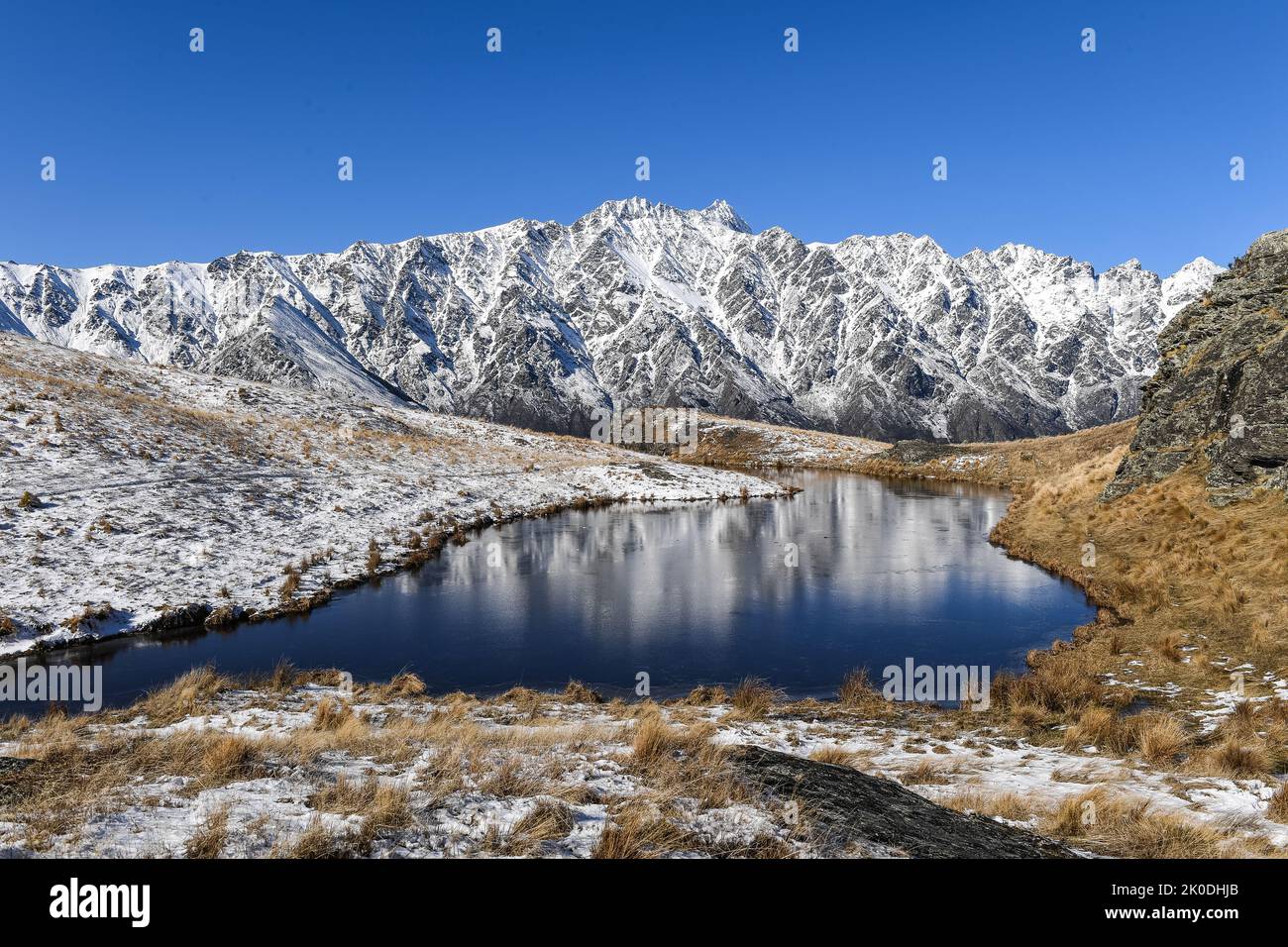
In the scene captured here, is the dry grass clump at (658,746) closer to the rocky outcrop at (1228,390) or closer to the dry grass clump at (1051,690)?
the dry grass clump at (1051,690)

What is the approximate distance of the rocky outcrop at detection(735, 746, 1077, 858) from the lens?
646cm

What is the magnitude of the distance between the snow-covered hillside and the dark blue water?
216 cm

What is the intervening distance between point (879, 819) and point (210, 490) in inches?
1435

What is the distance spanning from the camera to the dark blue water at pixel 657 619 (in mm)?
18844

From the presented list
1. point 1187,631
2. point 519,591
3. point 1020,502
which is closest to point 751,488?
point 1020,502

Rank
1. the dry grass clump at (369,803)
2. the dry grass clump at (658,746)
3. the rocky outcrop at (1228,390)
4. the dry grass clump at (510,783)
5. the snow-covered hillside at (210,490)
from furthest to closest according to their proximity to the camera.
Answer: the rocky outcrop at (1228,390)
the snow-covered hillside at (210,490)
the dry grass clump at (658,746)
the dry grass clump at (510,783)
the dry grass clump at (369,803)

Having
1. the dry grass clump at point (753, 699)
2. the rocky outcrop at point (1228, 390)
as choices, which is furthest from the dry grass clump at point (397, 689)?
the rocky outcrop at point (1228, 390)

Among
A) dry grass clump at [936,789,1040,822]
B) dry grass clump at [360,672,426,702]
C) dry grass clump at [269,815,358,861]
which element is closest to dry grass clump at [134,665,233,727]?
dry grass clump at [360,672,426,702]

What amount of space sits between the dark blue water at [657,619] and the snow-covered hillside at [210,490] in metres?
2.16

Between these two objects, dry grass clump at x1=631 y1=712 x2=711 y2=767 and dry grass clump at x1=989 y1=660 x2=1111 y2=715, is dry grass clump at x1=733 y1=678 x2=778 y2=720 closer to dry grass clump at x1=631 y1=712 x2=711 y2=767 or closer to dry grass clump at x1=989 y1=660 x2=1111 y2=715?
dry grass clump at x1=631 y1=712 x2=711 y2=767

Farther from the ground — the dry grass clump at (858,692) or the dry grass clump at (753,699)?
the dry grass clump at (753,699)

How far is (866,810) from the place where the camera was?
726cm
